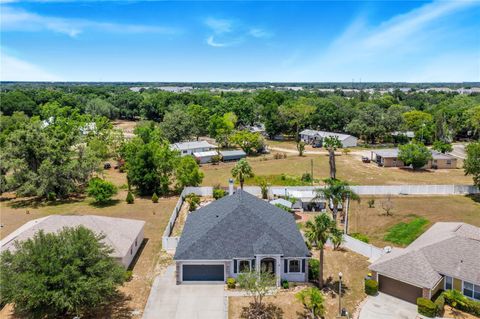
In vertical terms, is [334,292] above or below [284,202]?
below

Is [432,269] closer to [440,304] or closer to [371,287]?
[440,304]

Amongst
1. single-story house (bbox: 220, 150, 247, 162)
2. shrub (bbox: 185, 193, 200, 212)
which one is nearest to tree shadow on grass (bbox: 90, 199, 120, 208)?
shrub (bbox: 185, 193, 200, 212)

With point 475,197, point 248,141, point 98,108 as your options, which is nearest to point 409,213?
point 475,197

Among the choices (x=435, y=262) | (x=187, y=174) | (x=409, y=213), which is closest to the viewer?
(x=435, y=262)

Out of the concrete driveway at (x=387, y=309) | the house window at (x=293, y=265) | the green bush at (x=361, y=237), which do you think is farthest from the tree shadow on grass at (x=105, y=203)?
the concrete driveway at (x=387, y=309)

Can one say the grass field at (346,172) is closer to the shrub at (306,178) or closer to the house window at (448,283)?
the shrub at (306,178)

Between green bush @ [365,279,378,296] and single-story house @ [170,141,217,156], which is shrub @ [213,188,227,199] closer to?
green bush @ [365,279,378,296]
